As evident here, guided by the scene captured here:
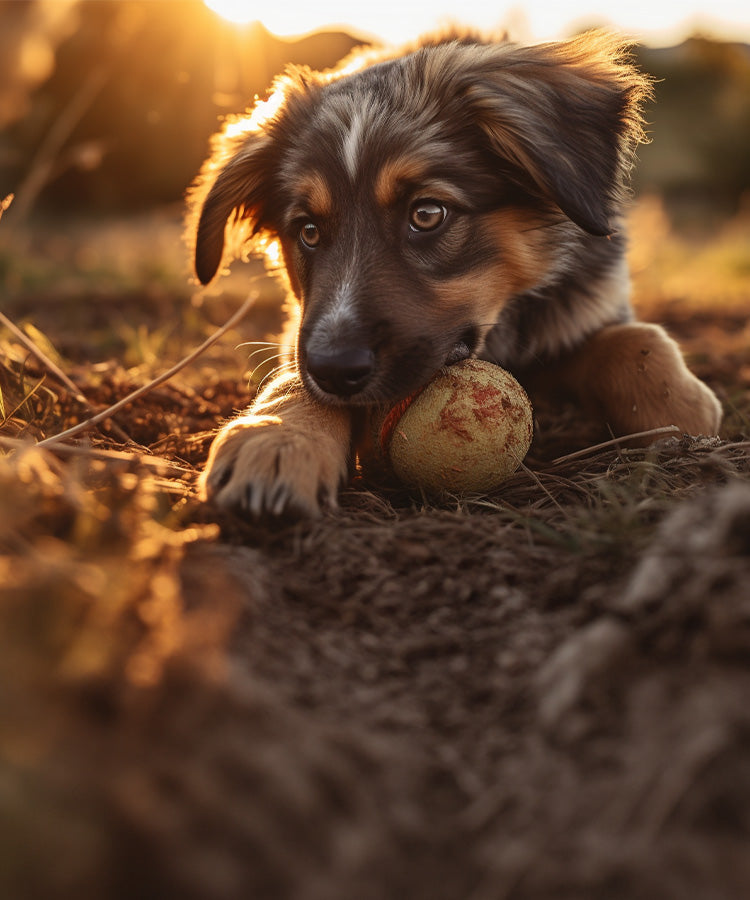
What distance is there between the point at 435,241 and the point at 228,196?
106 centimetres

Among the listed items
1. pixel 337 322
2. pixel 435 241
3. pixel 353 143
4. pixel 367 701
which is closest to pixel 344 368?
pixel 337 322

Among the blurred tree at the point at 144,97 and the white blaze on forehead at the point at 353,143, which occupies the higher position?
the blurred tree at the point at 144,97

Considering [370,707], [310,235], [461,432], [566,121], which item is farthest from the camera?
[310,235]

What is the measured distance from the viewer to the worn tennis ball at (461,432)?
2.30 metres

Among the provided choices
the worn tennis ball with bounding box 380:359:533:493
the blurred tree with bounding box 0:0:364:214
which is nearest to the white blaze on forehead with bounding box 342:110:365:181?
the worn tennis ball with bounding box 380:359:533:493

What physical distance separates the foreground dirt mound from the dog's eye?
1307mm

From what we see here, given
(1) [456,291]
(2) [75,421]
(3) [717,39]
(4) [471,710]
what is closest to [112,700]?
(4) [471,710]

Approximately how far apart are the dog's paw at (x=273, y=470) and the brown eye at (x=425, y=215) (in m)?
0.82

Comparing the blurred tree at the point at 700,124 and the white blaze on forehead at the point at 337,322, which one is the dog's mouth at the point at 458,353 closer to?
the white blaze on forehead at the point at 337,322

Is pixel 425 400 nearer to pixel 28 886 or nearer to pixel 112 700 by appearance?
pixel 112 700

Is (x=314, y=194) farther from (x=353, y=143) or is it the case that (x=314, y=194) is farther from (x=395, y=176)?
(x=395, y=176)

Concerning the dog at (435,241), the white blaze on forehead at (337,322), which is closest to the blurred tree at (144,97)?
the dog at (435,241)

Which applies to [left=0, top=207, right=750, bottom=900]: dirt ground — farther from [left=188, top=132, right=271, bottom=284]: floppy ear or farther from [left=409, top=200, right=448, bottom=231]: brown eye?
[left=188, top=132, right=271, bottom=284]: floppy ear

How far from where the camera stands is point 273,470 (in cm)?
209
